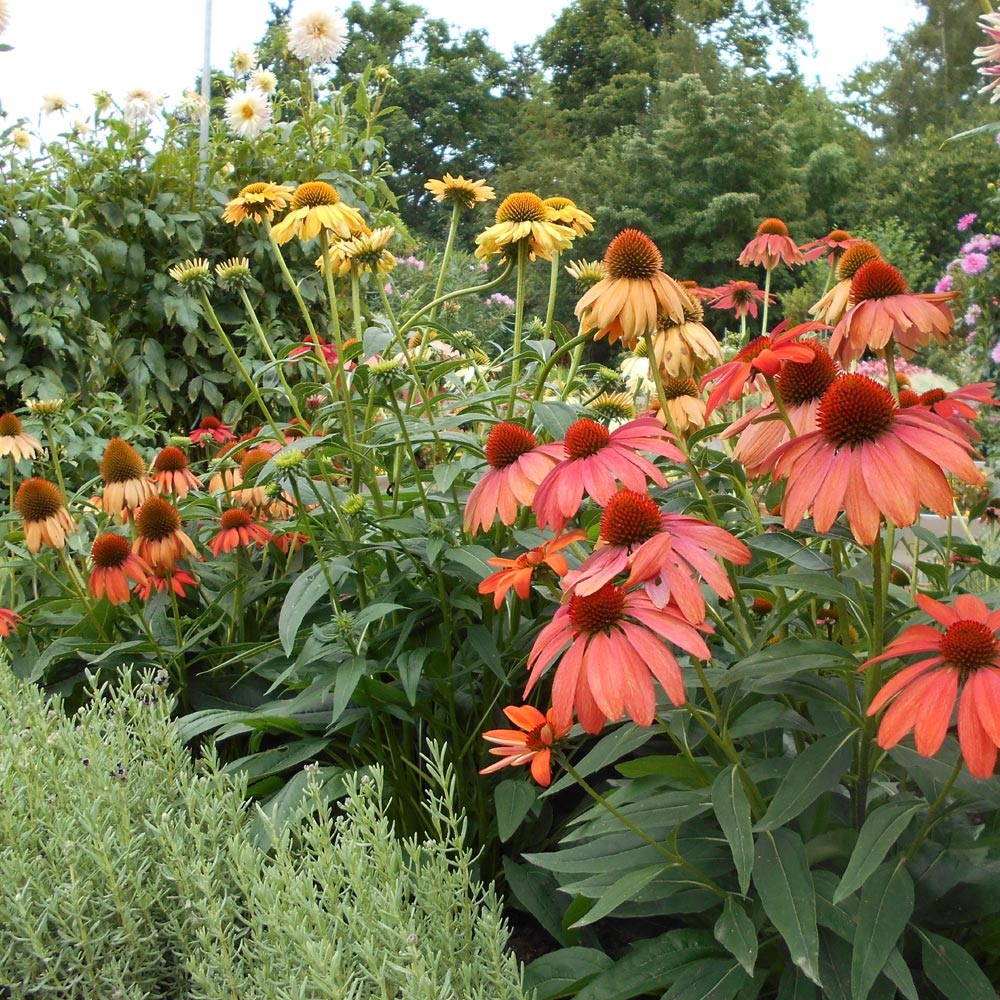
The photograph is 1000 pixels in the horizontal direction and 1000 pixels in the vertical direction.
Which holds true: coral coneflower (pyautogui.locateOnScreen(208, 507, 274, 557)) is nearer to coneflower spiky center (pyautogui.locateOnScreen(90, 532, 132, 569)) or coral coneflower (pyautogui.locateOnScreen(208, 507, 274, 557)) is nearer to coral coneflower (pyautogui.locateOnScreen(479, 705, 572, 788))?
coneflower spiky center (pyautogui.locateOnScreen(90, 532, 132, 569))

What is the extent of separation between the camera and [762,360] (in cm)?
108

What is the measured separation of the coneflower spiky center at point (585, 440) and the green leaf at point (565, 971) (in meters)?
0.62

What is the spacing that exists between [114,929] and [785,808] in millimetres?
769

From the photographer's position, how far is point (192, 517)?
2.23 m

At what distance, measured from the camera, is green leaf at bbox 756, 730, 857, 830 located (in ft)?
3.42

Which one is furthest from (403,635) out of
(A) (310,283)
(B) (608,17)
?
(B) (608,17)

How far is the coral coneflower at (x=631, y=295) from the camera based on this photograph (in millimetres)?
1236

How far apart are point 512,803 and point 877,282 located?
0.86 meters

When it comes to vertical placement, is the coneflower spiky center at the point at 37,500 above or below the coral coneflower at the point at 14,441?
above

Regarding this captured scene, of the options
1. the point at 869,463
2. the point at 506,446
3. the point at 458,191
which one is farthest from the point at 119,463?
the point at 869,463

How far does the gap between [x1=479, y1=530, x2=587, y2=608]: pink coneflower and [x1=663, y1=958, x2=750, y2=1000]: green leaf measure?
453 mm

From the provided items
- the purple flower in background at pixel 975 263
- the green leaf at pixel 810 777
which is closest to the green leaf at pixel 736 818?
the green leaf at pixel 810 777

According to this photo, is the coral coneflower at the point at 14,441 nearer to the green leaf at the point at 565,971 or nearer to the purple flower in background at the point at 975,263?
the green leaf at the point at 565,971

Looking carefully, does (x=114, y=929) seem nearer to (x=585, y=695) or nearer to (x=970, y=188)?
(x=585, y=695)
